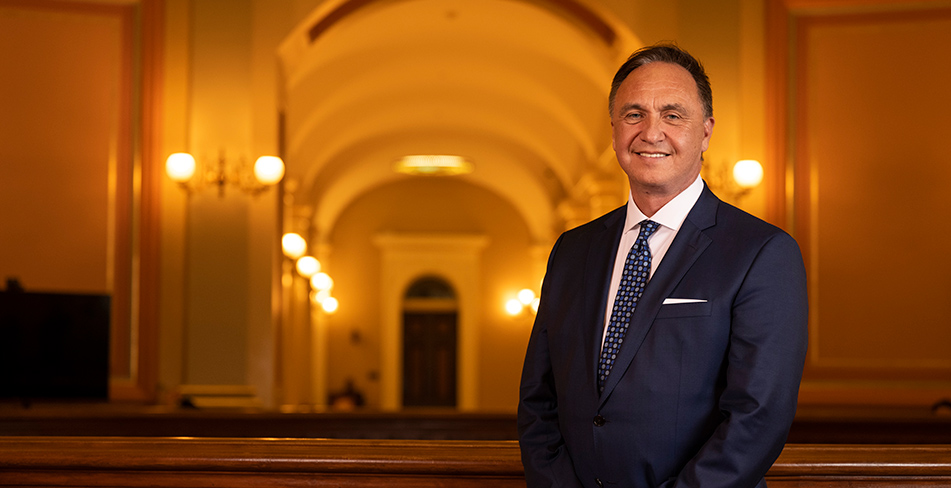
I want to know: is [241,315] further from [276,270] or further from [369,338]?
[369,338]

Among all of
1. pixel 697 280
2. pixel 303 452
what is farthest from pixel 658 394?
pixel 303 452

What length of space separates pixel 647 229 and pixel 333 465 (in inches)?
34.1

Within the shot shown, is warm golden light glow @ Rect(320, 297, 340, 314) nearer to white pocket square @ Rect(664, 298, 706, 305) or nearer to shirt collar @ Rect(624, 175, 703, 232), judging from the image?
shirt collar @ Rect(624, 175, 703, 232)

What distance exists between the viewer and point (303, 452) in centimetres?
192

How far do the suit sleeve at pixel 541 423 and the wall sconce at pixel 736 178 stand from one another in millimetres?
4323

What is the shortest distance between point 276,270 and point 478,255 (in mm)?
11827

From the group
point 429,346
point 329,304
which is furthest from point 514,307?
point 329,304

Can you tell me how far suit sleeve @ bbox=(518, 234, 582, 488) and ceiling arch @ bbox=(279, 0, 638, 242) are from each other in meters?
5.26

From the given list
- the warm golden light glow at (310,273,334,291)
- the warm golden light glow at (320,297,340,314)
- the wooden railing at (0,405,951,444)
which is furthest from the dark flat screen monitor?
the warm golden light glow at (320,297,340,314)

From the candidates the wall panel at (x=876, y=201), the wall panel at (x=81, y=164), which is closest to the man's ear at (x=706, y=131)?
the wall panel at (x=876, y=201)

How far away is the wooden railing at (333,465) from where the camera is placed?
1841mm

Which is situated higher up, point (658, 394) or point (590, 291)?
point (590, 291)

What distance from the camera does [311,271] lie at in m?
12.0

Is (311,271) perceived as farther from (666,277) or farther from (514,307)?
(666,277)
